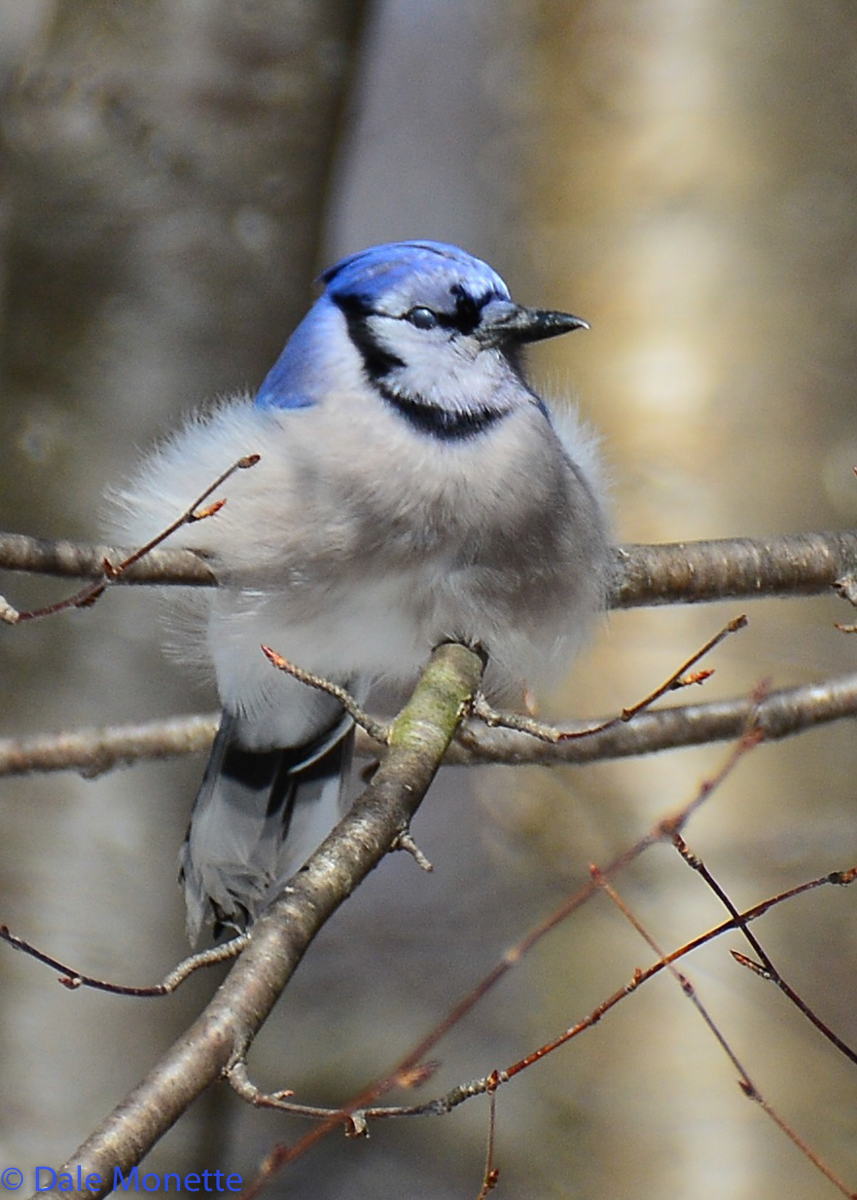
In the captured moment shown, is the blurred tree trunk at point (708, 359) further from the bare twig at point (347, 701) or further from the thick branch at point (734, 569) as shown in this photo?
the bare twig at point (347, 701)

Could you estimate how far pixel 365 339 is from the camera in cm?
203

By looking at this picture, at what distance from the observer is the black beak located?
1969mm

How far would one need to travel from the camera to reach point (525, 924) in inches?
150

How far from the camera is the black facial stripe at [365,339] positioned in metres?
2.00

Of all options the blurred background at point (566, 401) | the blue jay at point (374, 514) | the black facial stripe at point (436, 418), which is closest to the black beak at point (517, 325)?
the blue jay at point (374, 514)

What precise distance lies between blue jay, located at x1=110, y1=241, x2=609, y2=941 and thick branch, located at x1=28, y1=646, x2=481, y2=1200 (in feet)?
1.07

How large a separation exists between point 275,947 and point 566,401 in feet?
5.48

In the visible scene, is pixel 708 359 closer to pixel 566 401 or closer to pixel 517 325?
pixel 566 401

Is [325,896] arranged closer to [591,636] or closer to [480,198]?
[591,636]

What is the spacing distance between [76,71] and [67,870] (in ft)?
6.07

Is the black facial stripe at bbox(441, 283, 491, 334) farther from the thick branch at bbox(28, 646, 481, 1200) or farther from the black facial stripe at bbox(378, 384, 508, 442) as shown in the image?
the thick branch at bbox(28, 646, 481, 1200)

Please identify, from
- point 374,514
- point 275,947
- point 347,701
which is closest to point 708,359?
point 374,514

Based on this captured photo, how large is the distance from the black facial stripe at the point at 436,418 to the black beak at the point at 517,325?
12 cm

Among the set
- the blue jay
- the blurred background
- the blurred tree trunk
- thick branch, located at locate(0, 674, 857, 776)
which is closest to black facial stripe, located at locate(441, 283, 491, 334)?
the blue jay
